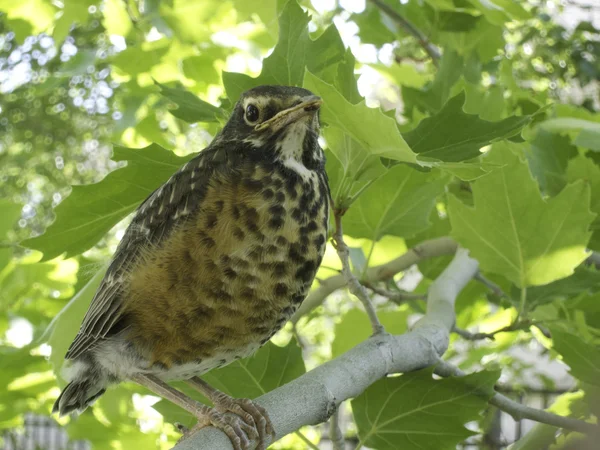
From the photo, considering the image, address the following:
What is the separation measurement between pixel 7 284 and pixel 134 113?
36 cm

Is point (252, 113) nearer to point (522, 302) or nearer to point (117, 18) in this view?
point (522, 302)

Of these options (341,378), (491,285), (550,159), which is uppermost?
(341,378)

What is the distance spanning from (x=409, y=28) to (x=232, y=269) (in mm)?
655

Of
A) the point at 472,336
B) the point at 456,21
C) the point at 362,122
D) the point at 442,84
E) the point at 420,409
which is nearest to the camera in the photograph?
the point at 362,122

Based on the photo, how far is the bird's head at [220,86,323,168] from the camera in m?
0.65

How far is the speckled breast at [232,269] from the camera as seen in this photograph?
60 centimetres

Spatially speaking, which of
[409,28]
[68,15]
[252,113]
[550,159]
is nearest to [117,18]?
[68,15]

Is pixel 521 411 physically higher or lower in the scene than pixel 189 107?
lower

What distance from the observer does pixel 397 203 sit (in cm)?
79

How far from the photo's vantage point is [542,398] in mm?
3756

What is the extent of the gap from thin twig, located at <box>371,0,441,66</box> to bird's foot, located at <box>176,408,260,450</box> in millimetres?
664

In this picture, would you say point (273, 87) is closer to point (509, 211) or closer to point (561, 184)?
point (509, 211)

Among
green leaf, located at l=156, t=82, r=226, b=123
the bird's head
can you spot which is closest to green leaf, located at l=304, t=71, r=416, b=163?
the bird's head

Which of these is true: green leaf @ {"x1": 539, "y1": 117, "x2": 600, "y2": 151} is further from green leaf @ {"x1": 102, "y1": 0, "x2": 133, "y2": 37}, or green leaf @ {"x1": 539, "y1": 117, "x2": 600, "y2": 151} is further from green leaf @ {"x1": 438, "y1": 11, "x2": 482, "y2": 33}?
green leaf @ {"x1": 102, "y1": 0, "x2": 133, "y2": 37}
